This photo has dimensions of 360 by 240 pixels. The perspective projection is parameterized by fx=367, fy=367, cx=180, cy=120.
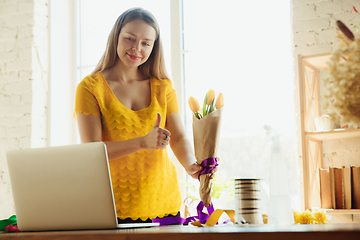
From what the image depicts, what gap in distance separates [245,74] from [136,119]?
1423 mm

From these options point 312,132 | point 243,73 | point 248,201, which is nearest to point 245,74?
point 243,73

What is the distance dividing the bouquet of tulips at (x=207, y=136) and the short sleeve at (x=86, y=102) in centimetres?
59

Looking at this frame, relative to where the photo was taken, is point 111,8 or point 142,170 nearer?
point 142,170

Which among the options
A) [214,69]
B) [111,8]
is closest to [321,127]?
Answer: [214,69]

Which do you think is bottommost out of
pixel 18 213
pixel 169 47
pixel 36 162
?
pixel 18 213

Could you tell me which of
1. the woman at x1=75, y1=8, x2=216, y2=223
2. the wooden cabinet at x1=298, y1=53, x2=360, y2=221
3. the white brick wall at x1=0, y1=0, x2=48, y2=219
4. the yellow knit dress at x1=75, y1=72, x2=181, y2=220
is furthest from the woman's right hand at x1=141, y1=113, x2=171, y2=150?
the white brick wall at x1=0, y1=0, x2=48, y2=219

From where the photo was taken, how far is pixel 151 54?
5.81ft

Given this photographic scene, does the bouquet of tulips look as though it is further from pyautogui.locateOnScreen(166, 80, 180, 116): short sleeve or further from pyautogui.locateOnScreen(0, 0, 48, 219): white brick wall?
pyautogui.locateOnScreen(0, 0, 48, 219): white brick wall

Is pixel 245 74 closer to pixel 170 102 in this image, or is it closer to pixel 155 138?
pixel 170 102

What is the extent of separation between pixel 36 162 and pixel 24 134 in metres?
2.20

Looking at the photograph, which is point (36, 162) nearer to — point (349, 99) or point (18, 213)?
point (18, 213)

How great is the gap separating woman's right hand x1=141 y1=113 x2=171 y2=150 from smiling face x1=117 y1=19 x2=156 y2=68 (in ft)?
1.31

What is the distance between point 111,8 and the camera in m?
3.26

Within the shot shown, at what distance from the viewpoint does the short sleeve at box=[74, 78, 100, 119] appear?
1537mm
